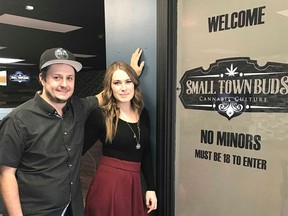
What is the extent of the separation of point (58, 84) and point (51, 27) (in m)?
3.45

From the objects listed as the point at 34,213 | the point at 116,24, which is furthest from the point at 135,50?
the point at 34,213

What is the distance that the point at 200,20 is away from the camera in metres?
1.42

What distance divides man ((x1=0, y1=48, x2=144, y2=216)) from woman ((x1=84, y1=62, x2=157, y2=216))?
15 centimetres

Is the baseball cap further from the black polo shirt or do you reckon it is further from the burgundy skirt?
the burgundy skirt

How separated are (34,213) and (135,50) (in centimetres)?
96

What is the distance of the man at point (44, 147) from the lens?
1.28 m

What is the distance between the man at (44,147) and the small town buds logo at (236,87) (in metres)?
0.58

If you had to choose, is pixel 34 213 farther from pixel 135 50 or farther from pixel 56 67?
pixel 135 50

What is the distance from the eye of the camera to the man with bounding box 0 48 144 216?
1.28 meters

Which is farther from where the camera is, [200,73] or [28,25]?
[28,25]

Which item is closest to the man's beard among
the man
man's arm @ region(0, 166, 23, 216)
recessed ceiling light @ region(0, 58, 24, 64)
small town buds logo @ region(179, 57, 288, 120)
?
the man

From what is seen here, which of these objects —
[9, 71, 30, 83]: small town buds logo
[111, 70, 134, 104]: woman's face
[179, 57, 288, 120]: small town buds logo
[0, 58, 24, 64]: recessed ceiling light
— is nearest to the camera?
[179, 57, 288, 120]: small town buds logo

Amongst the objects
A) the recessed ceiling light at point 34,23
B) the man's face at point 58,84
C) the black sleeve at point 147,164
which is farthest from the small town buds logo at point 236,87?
the recessed ceiling light at point 34,23

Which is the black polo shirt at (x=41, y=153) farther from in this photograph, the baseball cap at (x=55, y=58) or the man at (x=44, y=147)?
the baseball cap at (x=55, y=58)
